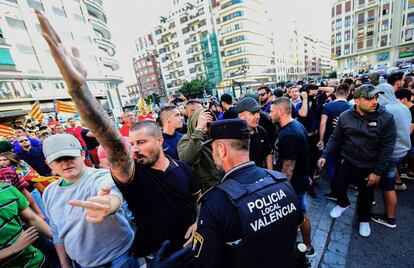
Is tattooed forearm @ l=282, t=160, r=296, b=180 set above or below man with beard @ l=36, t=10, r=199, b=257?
below

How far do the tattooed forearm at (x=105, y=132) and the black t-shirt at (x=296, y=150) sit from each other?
210 cm

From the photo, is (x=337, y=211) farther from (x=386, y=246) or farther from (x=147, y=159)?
(x=147, y=159)

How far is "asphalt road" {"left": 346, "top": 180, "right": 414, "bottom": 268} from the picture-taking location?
100 inches

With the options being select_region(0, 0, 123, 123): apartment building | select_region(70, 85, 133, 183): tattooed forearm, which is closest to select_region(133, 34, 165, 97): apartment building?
select_region(0, 0, 123, 123): apartment building

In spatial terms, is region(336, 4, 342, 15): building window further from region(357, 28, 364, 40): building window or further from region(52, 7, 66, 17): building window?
region(52, 7, 66, 17): building window

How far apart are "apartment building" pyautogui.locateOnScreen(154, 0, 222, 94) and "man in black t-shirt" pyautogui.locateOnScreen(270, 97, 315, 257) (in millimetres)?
54859

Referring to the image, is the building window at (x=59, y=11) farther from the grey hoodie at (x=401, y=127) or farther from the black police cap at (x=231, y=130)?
the grey hoodie at (x=401, y=127)

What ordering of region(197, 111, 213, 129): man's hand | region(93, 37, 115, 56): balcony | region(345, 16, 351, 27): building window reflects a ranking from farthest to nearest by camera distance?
region(345, 16, 351, 27): building window, region(93, 37, 115, 56): balcony, region(197, 111, 213, 129): man's hand

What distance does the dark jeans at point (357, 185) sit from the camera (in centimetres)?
306

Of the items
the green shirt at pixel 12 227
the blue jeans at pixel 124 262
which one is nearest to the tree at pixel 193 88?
the green shirt at pixel 12 227

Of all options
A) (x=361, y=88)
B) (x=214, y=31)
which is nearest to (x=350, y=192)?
(x=361, y=88)

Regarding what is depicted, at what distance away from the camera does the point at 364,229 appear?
3.05 meters

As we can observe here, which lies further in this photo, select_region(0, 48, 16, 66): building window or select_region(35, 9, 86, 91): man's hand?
select_region(0, 48, 16, 66): building window

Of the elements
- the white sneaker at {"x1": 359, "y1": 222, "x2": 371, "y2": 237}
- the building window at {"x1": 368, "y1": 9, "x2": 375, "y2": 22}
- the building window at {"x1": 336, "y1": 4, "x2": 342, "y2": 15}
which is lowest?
the white sneaker at {"x1": 359, "y1": 222, "x2": 371, "y2": 237}
